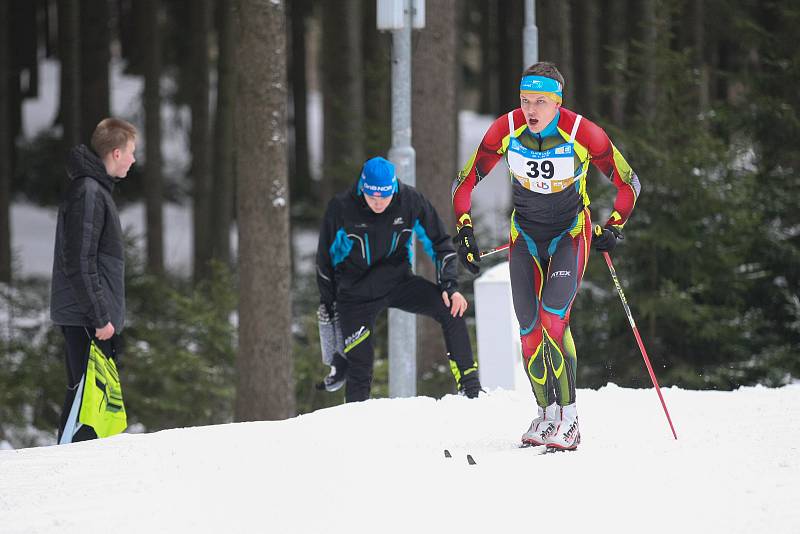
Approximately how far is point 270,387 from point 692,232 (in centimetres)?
487

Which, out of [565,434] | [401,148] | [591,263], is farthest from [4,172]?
[565,434]

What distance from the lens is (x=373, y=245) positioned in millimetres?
7637

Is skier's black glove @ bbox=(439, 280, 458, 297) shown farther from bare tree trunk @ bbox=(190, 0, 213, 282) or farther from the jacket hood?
bare tree trunk @ bbox=(190, 0, 213, 282)

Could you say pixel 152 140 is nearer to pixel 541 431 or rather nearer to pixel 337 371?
pixel 337 371

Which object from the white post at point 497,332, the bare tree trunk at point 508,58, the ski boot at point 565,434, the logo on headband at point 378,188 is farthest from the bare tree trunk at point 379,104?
the bare tree trunk at point 508,58

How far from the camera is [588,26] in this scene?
2303cm

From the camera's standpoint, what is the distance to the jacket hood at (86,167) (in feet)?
21.9

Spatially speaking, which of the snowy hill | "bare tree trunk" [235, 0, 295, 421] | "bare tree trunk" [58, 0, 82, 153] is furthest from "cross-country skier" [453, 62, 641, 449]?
"bare tree trunk" [58, 0, 82, 153]

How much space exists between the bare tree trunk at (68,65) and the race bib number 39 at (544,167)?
1580cm

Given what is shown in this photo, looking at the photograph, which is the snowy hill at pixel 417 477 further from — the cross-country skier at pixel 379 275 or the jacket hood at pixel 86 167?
the jacket hood at pixel 86 167

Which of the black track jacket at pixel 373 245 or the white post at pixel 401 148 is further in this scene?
the white post at pixel 401 148

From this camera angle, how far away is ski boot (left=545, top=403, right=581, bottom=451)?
607cm

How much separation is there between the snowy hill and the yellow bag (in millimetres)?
441

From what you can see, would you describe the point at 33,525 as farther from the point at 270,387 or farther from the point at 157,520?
the point at 270,387
